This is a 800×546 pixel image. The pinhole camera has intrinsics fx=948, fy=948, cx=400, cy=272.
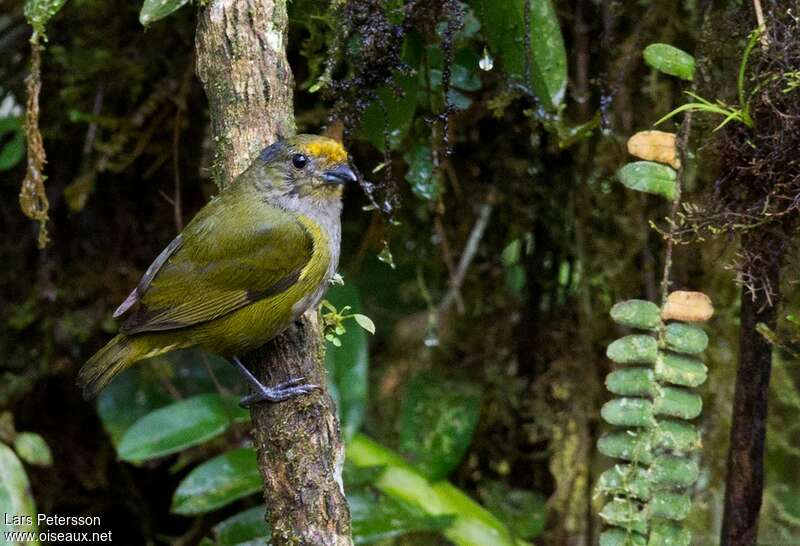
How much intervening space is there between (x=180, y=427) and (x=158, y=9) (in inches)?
43.7

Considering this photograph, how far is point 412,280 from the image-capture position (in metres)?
3.24

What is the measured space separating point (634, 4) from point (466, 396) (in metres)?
1.26

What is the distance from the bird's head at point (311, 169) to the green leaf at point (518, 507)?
118 centimetres

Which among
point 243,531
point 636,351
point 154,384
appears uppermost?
point 636,351

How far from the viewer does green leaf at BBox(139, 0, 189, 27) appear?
211 cm

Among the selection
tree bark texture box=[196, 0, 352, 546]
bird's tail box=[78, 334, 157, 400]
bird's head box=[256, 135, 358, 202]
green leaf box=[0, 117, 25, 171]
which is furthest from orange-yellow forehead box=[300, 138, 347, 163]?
green leaf box=[0, 117, 25, 171]

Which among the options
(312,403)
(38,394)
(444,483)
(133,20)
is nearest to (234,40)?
(312,403)

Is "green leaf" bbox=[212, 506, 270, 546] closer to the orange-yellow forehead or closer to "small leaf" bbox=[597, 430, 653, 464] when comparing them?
the orange-yellow forehead

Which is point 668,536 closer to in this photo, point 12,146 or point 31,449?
point 31,449

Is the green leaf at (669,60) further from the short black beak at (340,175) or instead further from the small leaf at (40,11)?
the small leaf at (40,11)

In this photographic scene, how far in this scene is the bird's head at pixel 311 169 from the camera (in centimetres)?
226

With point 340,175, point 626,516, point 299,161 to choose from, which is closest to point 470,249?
point 340,175

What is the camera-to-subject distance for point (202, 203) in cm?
320

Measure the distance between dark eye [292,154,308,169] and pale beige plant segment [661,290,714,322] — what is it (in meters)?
0.94
